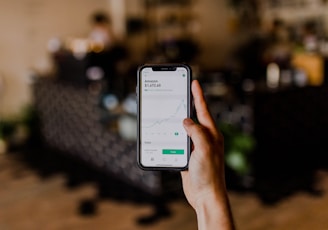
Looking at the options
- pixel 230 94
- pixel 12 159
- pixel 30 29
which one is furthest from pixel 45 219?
pixel 30 29

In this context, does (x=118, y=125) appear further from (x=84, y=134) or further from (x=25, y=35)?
(x=25, y=35)

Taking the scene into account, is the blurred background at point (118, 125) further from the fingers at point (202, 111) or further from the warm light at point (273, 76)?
the fingers at point (202, 111)

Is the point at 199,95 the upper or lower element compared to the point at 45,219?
upper

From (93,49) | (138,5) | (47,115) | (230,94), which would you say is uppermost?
(138,5)

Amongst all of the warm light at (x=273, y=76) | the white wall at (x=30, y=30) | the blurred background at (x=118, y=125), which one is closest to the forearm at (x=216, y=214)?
the blurred background at (x=118, y=125)

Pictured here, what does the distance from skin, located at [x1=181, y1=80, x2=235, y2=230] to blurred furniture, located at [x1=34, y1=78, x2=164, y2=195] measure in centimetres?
237

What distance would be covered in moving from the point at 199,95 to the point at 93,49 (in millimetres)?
3499

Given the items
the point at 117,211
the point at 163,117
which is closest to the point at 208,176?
the point at 163,117

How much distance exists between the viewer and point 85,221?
9.49 feet

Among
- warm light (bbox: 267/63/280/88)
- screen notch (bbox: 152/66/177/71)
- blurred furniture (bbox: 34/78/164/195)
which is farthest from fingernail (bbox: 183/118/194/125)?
warm light (bbox: 267/63/280/88)

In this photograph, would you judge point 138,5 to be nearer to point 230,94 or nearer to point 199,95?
point 230,94

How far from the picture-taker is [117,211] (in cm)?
A: 304

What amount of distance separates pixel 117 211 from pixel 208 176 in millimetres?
2348

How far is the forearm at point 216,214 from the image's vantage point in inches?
30.9
